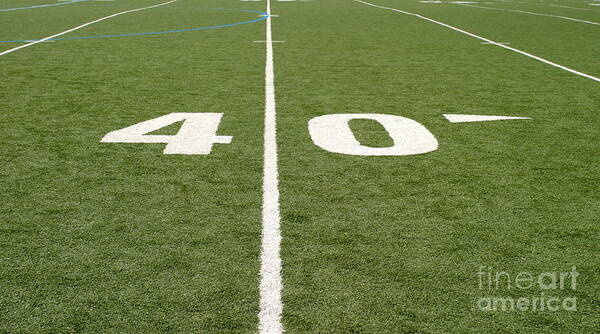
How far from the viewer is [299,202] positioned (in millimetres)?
4102

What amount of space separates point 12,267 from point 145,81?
5.14m

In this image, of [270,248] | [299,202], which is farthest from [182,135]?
[270,248]

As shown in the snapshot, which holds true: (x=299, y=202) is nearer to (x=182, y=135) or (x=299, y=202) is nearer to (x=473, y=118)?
(x=182, y=135)

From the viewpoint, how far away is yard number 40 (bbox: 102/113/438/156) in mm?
5207

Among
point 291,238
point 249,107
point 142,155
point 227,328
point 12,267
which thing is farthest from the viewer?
point 249,107

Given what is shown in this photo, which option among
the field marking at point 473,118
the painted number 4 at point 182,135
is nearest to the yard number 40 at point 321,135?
the painted number 4 at point 182,135

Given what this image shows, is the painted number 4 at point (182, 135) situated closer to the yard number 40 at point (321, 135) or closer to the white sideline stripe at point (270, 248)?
the yard number 40 at point (321, 135)

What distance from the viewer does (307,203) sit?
4.09 meters

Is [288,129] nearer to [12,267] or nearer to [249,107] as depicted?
[249,107]

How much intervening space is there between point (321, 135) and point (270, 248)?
7.53 ft

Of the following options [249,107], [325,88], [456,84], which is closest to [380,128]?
[249,107]

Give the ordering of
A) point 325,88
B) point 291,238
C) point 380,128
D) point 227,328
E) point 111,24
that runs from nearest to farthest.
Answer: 1. point 227,328
2. point 291,238
3. point 380,128
4. point 325,88
5. point 111,24

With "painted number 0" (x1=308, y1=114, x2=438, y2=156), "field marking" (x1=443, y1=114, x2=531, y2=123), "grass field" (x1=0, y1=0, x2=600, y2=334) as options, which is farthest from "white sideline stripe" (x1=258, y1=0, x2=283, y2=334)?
"field marking" (x1=443, y1=114, x2=531, y2=123)

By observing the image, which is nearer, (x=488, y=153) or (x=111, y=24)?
(x=488, y=153)
